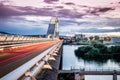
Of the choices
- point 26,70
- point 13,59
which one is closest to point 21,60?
point 13,59

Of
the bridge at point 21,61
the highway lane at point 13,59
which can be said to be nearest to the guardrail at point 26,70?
the bridge at point 21,61

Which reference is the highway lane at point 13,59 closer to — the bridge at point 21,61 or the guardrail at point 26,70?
the bridge at point 21,61

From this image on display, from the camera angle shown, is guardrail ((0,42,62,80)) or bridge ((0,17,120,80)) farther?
bridge ((0,17,120,80))

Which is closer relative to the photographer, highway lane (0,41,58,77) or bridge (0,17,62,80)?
bridge (0,17,62,80)

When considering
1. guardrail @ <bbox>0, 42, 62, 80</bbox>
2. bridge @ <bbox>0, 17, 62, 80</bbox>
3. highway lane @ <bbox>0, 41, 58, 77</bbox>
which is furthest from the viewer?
highway lane @ <bbox>0, 41, 58, 77</bbox>

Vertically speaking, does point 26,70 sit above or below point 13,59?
above

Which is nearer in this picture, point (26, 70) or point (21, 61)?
point (26, 70)

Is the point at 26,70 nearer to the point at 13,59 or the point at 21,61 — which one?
the point at 21,61

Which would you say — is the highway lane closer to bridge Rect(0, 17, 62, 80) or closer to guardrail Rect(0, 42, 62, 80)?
bridge Rect(0, 17, 62, 80)

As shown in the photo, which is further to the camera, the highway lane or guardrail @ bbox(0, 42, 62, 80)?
the highway lane

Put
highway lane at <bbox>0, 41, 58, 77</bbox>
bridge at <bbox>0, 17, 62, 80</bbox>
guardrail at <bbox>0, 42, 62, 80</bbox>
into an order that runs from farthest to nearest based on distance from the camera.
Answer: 1. highway lane at <bbox>0, 41, 58, 77</bbox>
2. bridge at <bbox>0, 17, 62, 80</bbox>
3. guardrail at <bbox>0, 42, 62, 80</bbox>

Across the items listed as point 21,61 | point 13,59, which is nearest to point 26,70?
point 21,61

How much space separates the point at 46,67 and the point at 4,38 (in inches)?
298

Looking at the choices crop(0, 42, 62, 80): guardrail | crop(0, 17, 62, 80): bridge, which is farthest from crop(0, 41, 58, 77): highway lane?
crop(0, 42, 62, 80): guardrail
